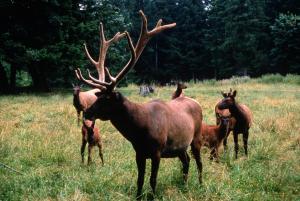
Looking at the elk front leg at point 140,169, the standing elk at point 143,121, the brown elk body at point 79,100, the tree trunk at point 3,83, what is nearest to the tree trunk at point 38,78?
the tree trunk at point 3,83

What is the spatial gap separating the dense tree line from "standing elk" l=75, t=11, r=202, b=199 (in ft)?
52.6

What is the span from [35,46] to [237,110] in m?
15.8

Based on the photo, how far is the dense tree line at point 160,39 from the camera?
22.8 meters

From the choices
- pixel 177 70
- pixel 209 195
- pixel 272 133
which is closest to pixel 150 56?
pixel 177 70

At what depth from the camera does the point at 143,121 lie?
18.6 feet

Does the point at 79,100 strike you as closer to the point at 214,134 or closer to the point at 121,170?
the point at 214,134

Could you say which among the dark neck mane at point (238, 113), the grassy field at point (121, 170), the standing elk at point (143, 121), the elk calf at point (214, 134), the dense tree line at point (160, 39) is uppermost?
the dense tree line at point (160, 39)

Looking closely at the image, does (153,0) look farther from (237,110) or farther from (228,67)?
(237,110)

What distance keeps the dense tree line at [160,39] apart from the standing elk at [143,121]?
1604 cm

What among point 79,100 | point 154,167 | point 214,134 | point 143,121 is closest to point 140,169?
point 154,167

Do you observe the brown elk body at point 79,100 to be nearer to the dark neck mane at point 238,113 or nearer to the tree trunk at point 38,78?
the dark neck mane at point 238,113

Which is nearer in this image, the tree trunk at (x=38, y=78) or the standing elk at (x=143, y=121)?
the standing elk at (x=143, y=121)

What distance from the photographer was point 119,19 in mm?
27203

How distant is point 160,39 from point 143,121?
46.7 meters
